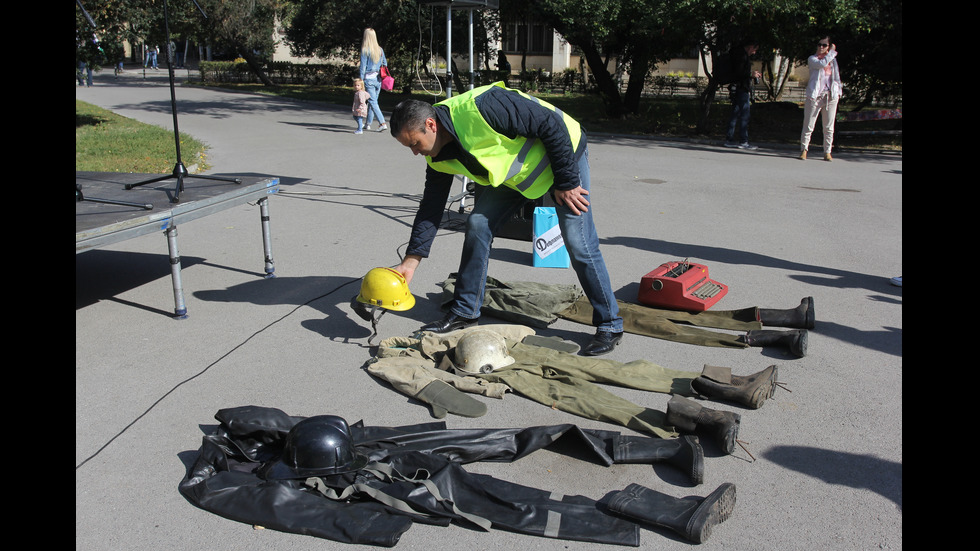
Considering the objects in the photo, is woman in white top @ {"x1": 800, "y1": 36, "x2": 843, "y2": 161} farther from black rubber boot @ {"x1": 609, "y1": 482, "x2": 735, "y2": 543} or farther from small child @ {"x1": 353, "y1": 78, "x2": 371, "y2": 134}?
black rubber boot @ {"x1": 609, "y1": 482, "x2": 735, "y2": 543}

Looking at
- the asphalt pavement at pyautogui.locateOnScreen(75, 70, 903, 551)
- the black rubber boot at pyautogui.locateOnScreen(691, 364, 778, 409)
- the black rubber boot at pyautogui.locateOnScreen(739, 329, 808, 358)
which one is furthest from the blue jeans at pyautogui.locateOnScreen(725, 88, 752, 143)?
the black rubber boot at pyautogui.locateOnScreen(691, 364, 778, 409)

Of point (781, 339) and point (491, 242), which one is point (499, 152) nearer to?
point (491, 242)

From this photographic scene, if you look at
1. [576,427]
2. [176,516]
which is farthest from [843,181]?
[176,516]

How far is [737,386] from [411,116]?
7.91ft

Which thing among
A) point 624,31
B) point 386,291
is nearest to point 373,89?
point 624,31

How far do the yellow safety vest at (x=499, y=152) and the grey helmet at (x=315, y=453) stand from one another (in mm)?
1878

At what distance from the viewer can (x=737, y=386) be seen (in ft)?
13.5

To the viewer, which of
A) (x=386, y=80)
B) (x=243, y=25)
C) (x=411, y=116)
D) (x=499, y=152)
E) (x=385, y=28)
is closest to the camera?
(x=411, y=116)

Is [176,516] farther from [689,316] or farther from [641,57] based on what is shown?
[641,57]

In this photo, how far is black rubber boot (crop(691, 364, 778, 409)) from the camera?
4.05 meters

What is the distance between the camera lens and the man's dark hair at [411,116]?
4.30 metres

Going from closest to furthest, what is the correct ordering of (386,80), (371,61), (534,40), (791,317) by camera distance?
(791,317)
(386,80)
(371,61)
(534,40)

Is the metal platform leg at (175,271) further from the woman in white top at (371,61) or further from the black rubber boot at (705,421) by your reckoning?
Result: the woman in white top at (371,61)

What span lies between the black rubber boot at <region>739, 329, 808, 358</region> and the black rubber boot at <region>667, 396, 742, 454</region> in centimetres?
119
